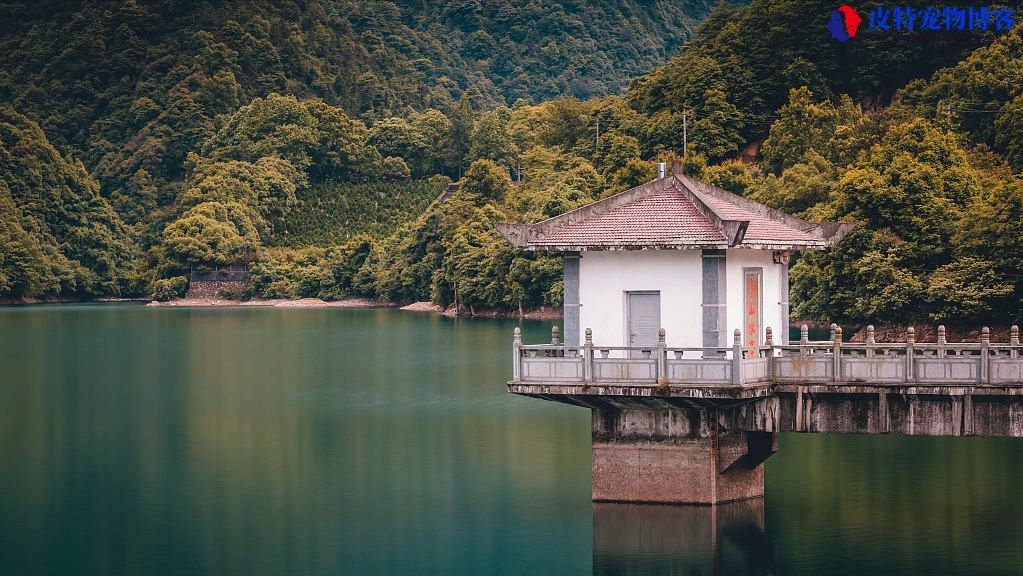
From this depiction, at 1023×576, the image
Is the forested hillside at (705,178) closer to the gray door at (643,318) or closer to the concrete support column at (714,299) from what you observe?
the concrete support column at (714,299)

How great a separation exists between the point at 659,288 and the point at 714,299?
137 centimetres

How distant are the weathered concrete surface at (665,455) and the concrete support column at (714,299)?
6.00 ft

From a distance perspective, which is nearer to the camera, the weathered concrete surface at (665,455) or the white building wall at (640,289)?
the white building wall at (640,289)

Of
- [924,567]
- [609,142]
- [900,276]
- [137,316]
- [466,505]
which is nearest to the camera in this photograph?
[924,567]

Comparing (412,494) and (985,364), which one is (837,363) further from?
(412,494)

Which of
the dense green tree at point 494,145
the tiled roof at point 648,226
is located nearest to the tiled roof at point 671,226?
the tiled roof at point 648,226

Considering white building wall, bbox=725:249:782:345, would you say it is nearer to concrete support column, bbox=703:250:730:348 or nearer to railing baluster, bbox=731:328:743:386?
concrete support column, bbox=703:250:730:348

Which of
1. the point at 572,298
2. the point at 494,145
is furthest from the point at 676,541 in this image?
the point at 494,145

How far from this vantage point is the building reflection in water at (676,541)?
27.3 m

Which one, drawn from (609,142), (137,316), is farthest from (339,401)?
(137,316)

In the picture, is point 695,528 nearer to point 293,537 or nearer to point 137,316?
point 293,537

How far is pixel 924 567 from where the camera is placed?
26.5 metres

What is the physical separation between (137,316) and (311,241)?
55.1 metres

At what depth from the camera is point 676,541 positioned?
28.0m
